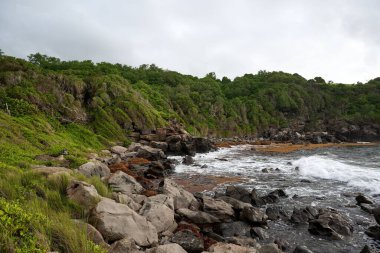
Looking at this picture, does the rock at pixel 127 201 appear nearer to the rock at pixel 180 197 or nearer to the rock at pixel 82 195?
the rock at pixel 82 195

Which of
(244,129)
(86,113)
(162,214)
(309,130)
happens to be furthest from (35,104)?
(309,130)

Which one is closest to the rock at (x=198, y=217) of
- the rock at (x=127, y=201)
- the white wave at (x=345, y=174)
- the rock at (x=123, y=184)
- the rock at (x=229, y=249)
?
the rock at (x=127, y=201)

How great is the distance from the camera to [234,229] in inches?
547

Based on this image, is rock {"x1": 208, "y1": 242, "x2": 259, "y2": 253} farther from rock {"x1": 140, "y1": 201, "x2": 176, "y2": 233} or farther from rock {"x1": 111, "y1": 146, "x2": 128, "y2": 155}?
rock {"x1": 111, "y1": 146, "x2": 128, "y2": 155}

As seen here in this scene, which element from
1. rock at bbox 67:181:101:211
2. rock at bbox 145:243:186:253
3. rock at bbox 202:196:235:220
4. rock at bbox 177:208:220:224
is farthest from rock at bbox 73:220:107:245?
rock at bbox 202:196:235:220

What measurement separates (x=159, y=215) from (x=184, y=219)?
93.3 inches

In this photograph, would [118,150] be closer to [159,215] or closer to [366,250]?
[159,215]

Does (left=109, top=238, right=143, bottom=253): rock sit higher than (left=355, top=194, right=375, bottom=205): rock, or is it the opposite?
(left=109, top=238, right=143, bottom=253): rock

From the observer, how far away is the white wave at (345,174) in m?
22.8

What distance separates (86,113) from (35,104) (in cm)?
884

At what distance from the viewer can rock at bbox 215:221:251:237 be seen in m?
13.5

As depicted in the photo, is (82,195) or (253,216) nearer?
(82,195)

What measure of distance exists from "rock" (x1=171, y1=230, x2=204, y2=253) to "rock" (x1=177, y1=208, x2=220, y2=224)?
2.47 meters

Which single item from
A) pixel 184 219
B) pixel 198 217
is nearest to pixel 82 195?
pixel 184 219
